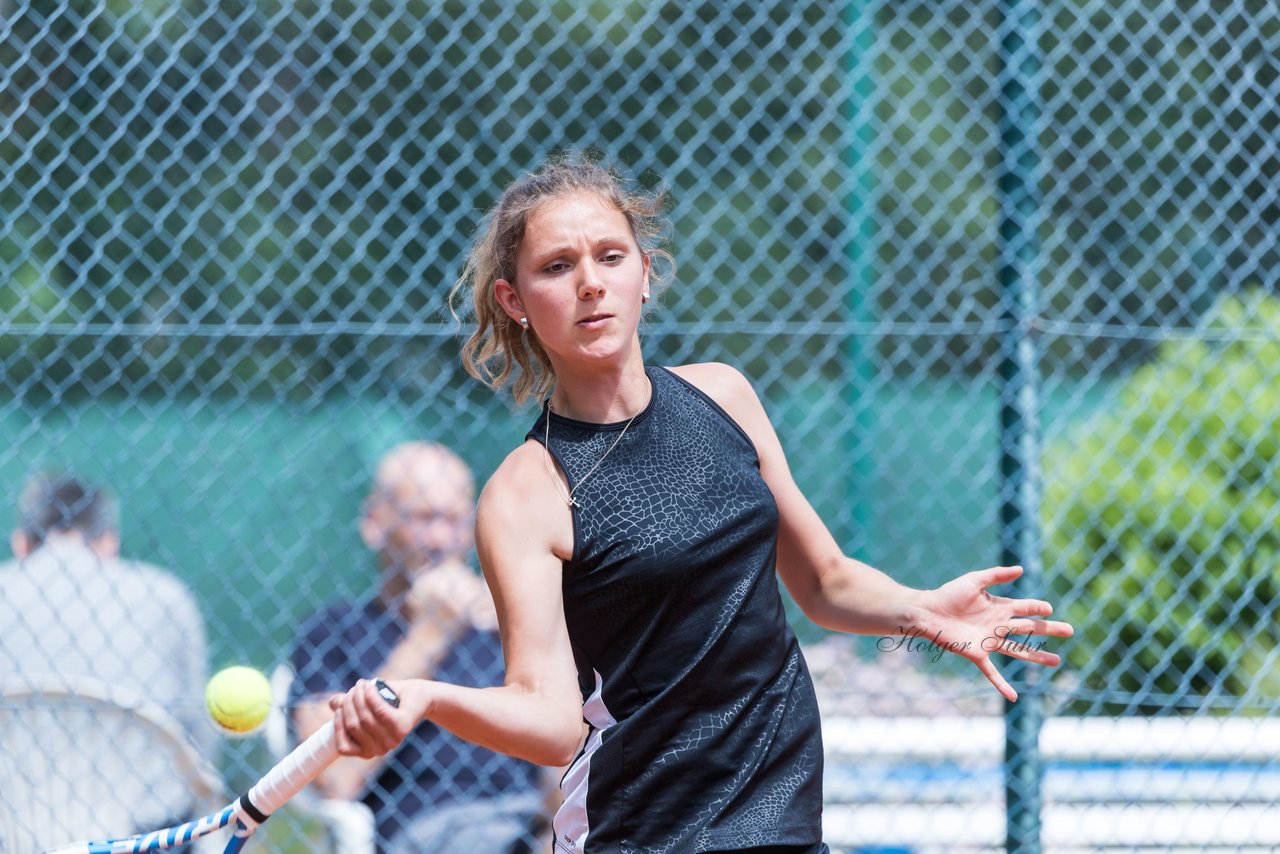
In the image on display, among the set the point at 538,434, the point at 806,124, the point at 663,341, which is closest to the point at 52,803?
the point at 538,434

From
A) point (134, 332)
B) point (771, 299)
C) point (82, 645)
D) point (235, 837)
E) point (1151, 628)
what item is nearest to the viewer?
point (235, 837)

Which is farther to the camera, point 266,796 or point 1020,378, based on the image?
point 1020,378

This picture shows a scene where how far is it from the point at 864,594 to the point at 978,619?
0.17 metres

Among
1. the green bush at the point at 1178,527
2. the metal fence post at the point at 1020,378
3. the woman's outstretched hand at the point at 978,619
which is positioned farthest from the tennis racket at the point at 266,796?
the green bush at the point at 1178,527

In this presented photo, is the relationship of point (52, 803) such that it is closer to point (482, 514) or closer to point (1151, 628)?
point (482, 514)

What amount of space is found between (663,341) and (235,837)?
3399mm

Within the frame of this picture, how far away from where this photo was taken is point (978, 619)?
222cm

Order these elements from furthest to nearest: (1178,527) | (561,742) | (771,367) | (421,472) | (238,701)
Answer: (771,367)
(1178,527)
(421,472)
(238,701)
(561,742)

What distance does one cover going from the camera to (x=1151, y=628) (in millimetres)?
3809

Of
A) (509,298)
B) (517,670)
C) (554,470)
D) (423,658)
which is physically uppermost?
(509,298)

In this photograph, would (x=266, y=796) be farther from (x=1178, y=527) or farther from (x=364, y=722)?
(x=1178, y=527)

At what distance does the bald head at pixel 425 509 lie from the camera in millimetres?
3752

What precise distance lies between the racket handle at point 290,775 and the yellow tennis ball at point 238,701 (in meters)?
0.70

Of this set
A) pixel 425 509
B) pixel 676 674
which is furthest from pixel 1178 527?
pixel 676 674
